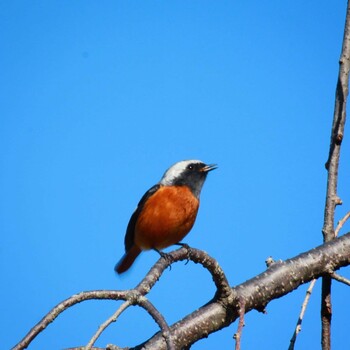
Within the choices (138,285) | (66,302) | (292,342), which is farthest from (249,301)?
Result: (66,302)

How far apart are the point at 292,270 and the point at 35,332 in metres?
2.15

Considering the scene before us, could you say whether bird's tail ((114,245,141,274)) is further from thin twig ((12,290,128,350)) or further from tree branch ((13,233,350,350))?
thin twig ((12,290,128,350))

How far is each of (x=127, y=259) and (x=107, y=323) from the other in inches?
236

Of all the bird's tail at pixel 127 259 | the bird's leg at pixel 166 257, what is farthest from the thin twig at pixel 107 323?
the bird's tail at pixel 127 259

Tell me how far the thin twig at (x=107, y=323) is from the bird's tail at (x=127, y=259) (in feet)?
18.5

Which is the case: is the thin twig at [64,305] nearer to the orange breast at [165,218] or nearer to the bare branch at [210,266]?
the bare branch at [210,266]

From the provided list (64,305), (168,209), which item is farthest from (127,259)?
(64,305)

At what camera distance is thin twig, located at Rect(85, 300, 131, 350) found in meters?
2.87

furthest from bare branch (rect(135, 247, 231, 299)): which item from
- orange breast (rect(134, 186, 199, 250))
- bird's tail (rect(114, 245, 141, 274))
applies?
bird's tail (rect(114, 245, 141, 274))

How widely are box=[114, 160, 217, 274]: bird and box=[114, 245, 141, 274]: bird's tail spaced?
154 millimetres

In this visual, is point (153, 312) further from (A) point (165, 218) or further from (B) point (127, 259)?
(B) point (127, 259)

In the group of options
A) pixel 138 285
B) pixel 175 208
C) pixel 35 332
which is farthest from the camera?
pixel 175 208

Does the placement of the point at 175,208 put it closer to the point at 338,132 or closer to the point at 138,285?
the point at 338,132

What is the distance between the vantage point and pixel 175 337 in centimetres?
406
